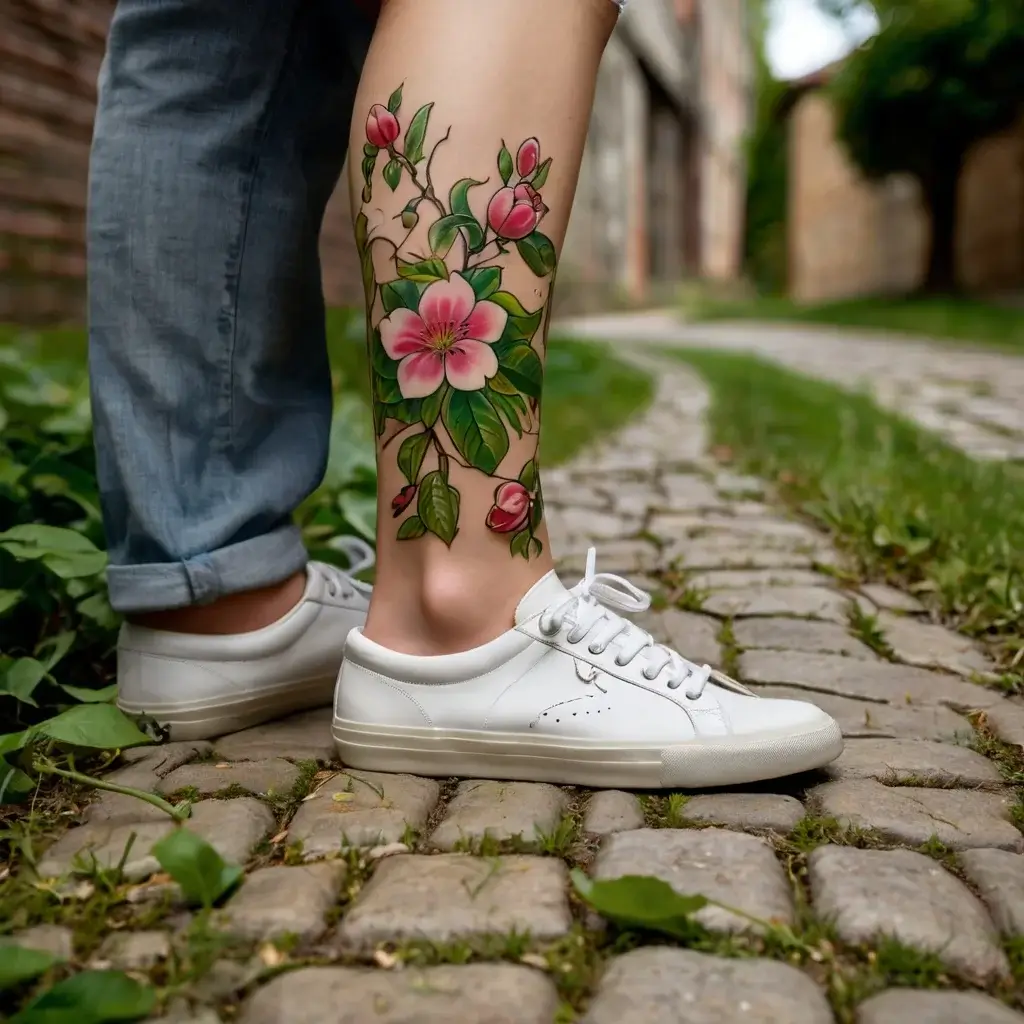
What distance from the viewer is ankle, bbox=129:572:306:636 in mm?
1166

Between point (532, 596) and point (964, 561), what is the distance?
39.2 inches

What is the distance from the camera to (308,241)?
1250 mm

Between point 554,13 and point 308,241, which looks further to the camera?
point 308,241

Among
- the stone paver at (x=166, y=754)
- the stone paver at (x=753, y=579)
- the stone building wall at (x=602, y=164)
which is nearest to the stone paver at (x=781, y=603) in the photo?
the stone paver at (x=753, y=579)

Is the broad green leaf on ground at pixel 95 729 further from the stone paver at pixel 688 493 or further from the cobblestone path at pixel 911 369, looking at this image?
the cobblestone path at pixel 911 369

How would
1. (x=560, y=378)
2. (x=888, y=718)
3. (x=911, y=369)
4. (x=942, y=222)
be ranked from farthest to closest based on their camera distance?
(x=942, y=222) < (x=911, y=369) < (x=560, y=378) < (x=888, y=718)

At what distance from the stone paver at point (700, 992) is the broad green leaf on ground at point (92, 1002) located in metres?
0.28

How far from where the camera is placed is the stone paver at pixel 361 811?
915 millimetres

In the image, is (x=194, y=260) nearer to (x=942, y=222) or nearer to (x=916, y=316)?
(x=916, y=316)

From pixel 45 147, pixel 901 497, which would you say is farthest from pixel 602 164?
pixel 901 497

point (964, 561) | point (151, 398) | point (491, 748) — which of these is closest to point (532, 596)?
point (491, 748)

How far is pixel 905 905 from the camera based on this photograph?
0.79m

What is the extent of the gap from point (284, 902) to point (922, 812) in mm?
544

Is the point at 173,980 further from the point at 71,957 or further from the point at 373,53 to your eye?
the point at 373,53
